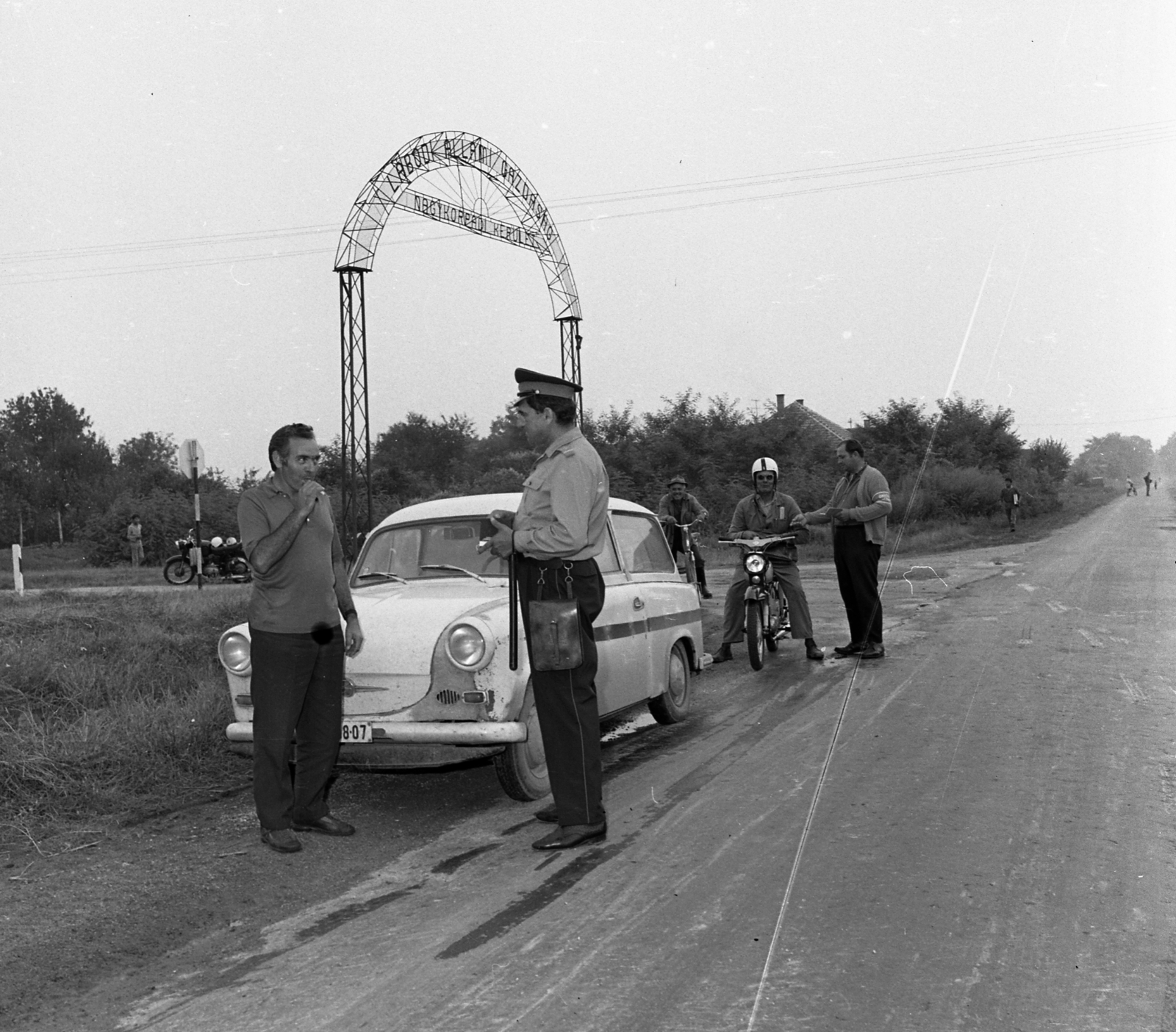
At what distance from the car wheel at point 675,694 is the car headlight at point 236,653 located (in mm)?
2671

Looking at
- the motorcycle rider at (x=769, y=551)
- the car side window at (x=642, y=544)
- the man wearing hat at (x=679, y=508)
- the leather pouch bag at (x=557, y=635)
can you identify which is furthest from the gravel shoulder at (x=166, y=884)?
the man wearing hat at (x=679, y=508)

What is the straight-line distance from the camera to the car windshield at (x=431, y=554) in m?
6.57

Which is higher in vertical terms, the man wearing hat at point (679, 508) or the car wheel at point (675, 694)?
the man wearing hat at point (679, 508)

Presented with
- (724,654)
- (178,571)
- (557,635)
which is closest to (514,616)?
(557,635)

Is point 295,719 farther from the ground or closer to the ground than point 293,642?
closer to the ground

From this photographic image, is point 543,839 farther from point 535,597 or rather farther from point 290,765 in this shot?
point 290,765

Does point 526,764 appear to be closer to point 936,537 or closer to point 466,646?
point 466,646

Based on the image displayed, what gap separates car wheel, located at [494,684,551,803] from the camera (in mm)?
5457

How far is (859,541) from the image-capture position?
10.2 metres

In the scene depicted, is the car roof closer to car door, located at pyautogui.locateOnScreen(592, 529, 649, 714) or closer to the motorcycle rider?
car door, located at pyautogui.locateOnScreen(592, 529, 649, 714)

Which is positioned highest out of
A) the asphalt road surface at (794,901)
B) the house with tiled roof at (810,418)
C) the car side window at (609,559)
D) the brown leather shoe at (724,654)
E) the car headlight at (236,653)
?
the house with tiled roof at (810,418)

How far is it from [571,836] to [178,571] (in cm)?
2247

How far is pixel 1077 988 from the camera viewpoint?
3.26 m

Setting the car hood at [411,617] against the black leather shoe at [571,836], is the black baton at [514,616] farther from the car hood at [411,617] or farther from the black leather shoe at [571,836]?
the black leather shoe at [571,836]
